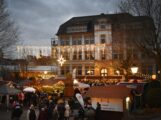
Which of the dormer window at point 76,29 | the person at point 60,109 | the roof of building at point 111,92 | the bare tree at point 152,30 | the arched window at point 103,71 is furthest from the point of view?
the dormer window at point 76,29

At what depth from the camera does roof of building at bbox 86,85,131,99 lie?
25188 millimetres

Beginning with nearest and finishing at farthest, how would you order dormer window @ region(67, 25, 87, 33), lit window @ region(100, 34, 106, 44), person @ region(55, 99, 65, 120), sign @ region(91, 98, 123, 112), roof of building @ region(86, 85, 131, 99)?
person @ region(55, 99, 65, 120)
roof of building @ region(86, 85, 131, 99)
sign @ region(91, 98, 123, 112)
lit window @ region(100, 34, 106, 44)
dormer window @ region(67, 25, 87, 33)

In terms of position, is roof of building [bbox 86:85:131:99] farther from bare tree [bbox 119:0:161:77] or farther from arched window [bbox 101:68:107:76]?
arched window [bbox 101:68:107:76]

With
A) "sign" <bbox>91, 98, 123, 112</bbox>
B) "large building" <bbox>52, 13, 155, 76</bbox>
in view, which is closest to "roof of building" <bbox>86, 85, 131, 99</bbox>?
"sign" <bbox>91, 98, 123, 112</bbox>

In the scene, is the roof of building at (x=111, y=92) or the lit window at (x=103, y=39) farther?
the lit window at (x=103, y=39)

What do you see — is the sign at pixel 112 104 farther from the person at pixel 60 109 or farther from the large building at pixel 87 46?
the large building at pixel 87 46

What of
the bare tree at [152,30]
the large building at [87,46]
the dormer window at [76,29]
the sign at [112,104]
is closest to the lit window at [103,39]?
the large building at [87,46]

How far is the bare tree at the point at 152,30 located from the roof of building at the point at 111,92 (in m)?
7.79

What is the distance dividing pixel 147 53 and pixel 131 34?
2.25m

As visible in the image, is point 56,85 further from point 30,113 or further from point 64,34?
point 64,34

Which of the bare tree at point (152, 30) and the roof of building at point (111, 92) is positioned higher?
the bare tree at point (152, 30)

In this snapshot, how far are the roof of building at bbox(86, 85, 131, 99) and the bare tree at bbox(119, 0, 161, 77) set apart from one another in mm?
7794

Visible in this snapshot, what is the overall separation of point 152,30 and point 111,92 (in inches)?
363

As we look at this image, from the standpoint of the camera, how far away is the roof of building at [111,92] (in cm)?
2519
